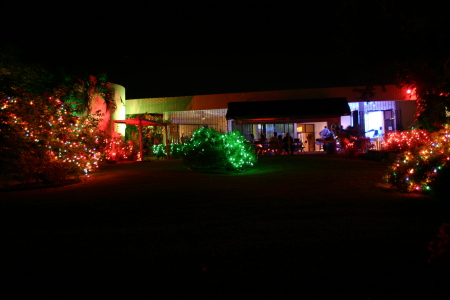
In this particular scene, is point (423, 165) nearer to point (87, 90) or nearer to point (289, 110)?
point (289, 110)

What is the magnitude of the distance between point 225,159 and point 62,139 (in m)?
Answer: 4.96

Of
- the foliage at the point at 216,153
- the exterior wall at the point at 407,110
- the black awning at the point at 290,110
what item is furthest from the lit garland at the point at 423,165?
the exterior wall at the point at 407,110

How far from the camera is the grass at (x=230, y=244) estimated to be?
310 centimetres

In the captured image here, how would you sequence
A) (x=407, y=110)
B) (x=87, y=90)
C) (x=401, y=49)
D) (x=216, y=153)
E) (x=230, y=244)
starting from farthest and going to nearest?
(x=407, y=110), (x=87, y=90), (x=216, y=153), (x=401, y=49), (x=230, y=244)

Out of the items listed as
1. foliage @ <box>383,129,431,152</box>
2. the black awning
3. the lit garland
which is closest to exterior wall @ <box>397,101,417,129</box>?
the black awning

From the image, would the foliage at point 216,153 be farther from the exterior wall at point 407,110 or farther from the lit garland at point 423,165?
the exterior wall at point 407,110

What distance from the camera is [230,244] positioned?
4.22 metres

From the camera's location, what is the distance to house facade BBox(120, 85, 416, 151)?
70.9ft

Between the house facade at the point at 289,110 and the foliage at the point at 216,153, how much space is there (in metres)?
8.60

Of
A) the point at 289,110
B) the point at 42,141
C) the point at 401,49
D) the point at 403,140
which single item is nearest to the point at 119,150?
the point at 42,141

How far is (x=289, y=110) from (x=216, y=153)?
9.92 meters

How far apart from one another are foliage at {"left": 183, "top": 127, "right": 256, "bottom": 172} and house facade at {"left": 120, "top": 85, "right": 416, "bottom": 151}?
8599mm

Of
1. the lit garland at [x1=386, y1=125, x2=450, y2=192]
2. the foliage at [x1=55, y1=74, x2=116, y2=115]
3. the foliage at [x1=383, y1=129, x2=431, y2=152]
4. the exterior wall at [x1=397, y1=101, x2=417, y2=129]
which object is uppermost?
the foliage at [x1=55, y1=74, x2=116, y2=115]

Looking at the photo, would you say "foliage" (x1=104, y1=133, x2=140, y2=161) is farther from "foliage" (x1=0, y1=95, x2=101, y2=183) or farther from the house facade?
"foliage" (x1=0, y1=95, x2=101, y2=183)
